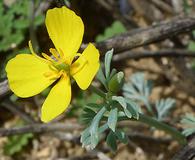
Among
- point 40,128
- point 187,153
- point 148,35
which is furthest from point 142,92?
point 187,153

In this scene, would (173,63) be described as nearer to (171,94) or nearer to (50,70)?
(171,94)

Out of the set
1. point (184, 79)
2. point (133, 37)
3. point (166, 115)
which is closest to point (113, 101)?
point (133, 37)

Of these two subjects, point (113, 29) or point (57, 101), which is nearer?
point (57, 101)

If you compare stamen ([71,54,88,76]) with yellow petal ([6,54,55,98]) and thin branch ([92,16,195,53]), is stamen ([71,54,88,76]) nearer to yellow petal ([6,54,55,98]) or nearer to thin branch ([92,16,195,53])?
yellow petal ([6,54,55,98])

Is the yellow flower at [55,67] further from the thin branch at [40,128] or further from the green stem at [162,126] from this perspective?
the thin branch at [40,128]

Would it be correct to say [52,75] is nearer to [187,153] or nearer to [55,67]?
[55,67]

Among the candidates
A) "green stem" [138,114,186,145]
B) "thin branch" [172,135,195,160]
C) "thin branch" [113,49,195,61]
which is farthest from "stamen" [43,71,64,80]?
"thin branch" [113,49,195,61]

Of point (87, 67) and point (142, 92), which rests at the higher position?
point (87, 67)

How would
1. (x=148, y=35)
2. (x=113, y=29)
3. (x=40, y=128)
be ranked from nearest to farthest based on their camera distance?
(x=148, y=35)
(x=40, y=128)
(x=113, y=29)

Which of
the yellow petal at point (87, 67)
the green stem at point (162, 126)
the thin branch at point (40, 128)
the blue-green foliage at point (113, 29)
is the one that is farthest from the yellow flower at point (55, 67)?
the blue-green foliage at point (113, 29)
